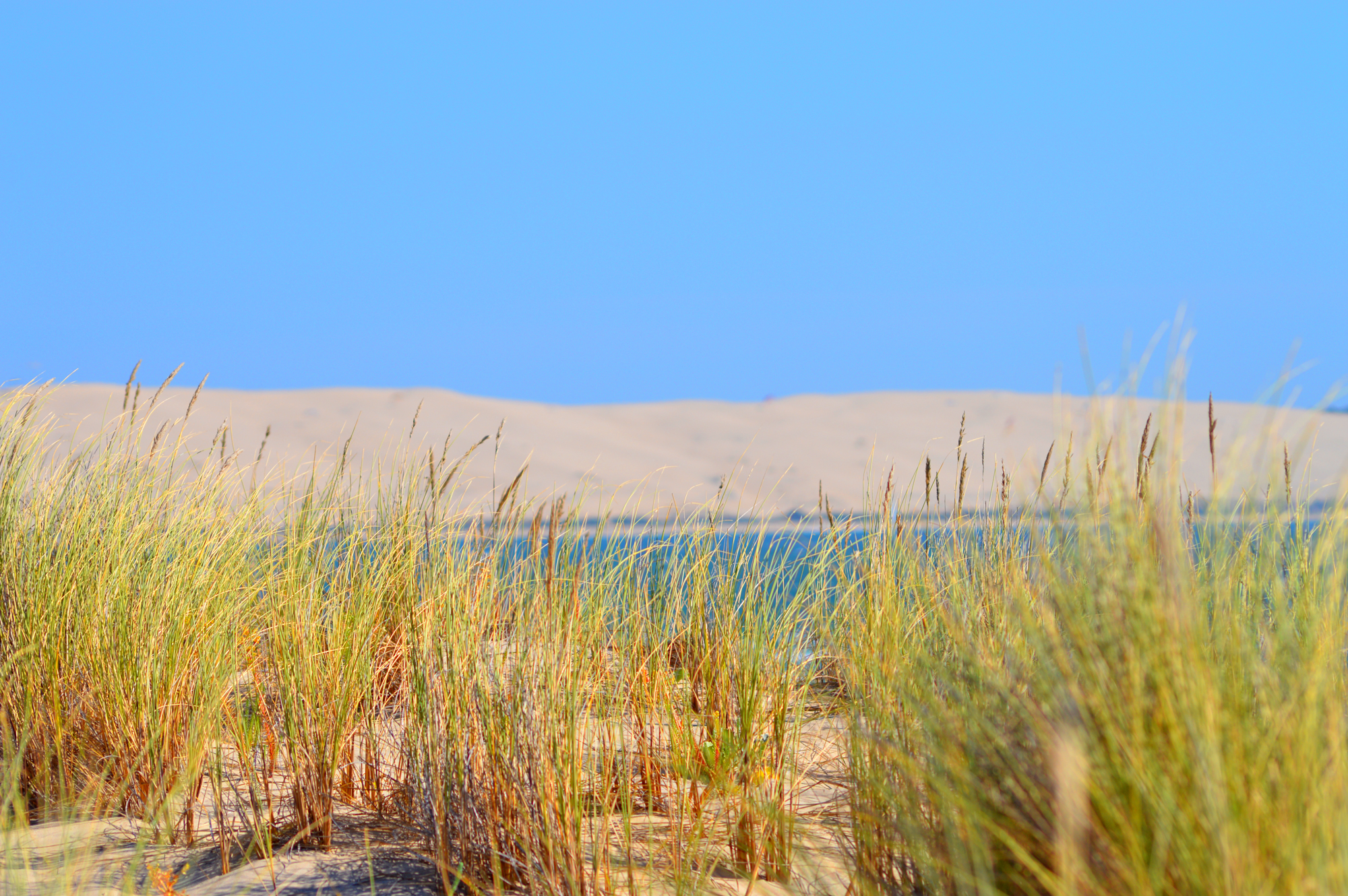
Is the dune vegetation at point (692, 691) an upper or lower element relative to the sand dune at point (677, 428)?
lower

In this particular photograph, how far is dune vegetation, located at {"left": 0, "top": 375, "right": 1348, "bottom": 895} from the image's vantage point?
1049mm

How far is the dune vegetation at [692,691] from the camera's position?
1049mm

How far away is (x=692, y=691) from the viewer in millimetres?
2182

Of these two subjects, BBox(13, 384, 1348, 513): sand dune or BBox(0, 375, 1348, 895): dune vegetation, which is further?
BBox(13, 384, 1348, 513): sand dune

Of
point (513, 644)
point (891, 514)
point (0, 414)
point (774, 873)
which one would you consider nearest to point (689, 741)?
point (774, 873)

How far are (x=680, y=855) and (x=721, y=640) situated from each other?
0.73 metres

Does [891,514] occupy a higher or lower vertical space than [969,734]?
higher

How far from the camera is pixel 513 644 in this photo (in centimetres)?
184

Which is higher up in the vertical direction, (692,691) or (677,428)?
(677,428)

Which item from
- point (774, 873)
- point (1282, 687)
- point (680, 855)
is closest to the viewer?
point (1282, 687)

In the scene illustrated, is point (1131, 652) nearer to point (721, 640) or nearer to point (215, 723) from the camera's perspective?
point (721, 640)

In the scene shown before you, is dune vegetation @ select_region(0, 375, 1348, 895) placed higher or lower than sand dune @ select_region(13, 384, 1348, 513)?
lower

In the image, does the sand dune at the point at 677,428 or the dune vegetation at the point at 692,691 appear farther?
the sand dune at the point at 677,428

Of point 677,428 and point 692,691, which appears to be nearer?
point 692,691
